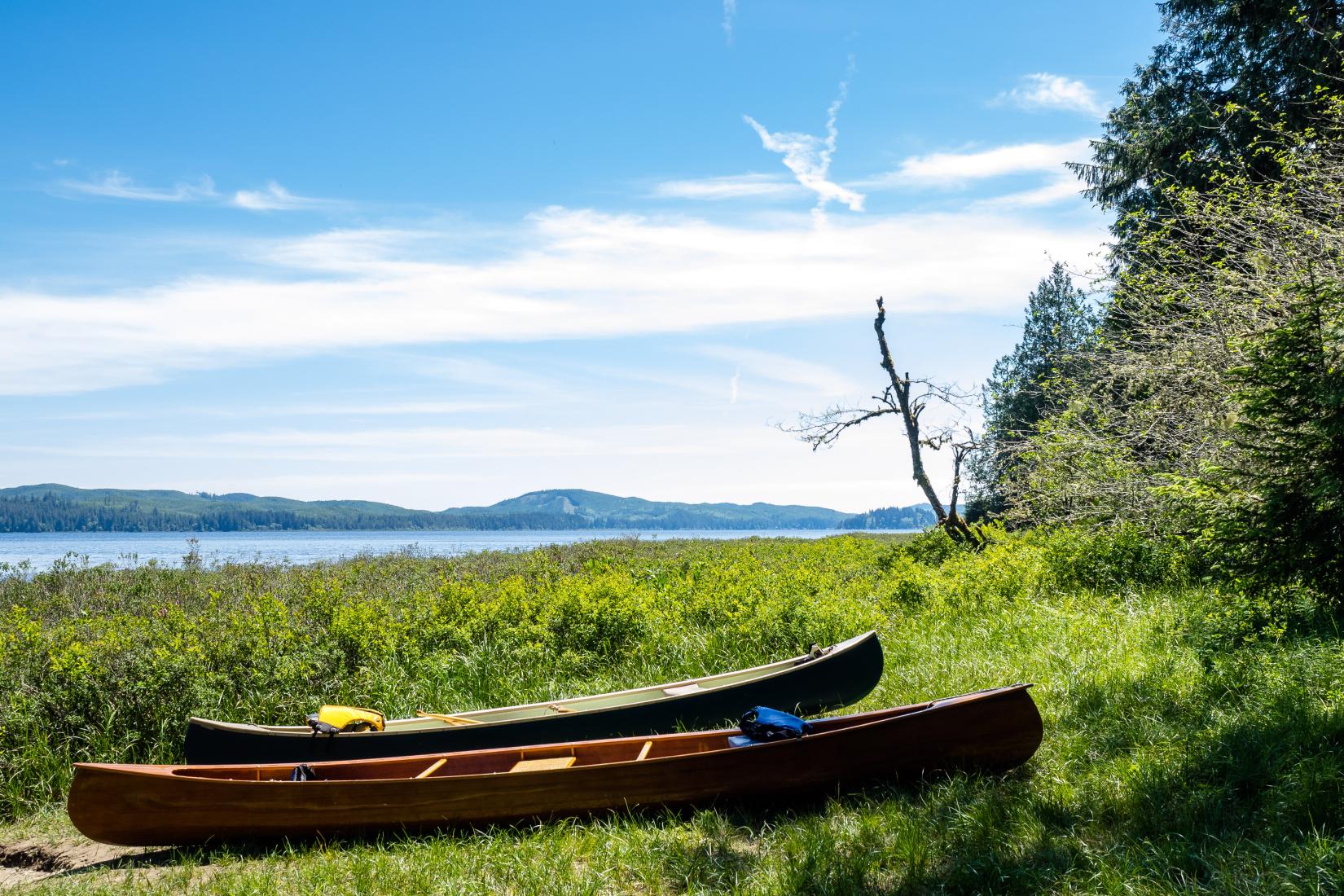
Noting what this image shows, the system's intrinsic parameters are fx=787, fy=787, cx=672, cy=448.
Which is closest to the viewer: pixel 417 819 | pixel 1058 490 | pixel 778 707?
pixel 417 819

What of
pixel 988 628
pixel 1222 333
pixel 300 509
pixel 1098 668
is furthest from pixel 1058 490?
pixel 300 509

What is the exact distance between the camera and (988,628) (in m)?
9.14

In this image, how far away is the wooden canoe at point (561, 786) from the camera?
5.46m

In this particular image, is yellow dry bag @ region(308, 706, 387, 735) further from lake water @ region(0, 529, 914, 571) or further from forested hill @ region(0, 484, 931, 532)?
forested hill @ region(0, 484, 931, 532)

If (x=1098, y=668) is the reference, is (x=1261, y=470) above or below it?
above

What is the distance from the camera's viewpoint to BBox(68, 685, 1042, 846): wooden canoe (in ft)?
17.9

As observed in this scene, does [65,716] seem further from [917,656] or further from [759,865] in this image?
[917,656]

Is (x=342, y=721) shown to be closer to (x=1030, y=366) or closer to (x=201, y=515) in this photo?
(x=1030, y=366)

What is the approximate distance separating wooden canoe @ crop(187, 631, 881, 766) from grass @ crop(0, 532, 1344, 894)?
0.76m

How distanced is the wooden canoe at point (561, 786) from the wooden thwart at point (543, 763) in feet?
0.28

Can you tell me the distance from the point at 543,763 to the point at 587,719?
777 mm

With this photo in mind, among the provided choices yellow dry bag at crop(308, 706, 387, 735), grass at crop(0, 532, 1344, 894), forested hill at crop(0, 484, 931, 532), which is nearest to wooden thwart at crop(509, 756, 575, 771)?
grass at crop(0, 532, 1344, 894)

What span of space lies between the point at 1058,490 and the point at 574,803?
10.8 m

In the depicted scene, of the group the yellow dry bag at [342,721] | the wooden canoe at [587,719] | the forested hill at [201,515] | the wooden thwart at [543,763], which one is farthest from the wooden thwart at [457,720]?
the forested hill at [201,515]
